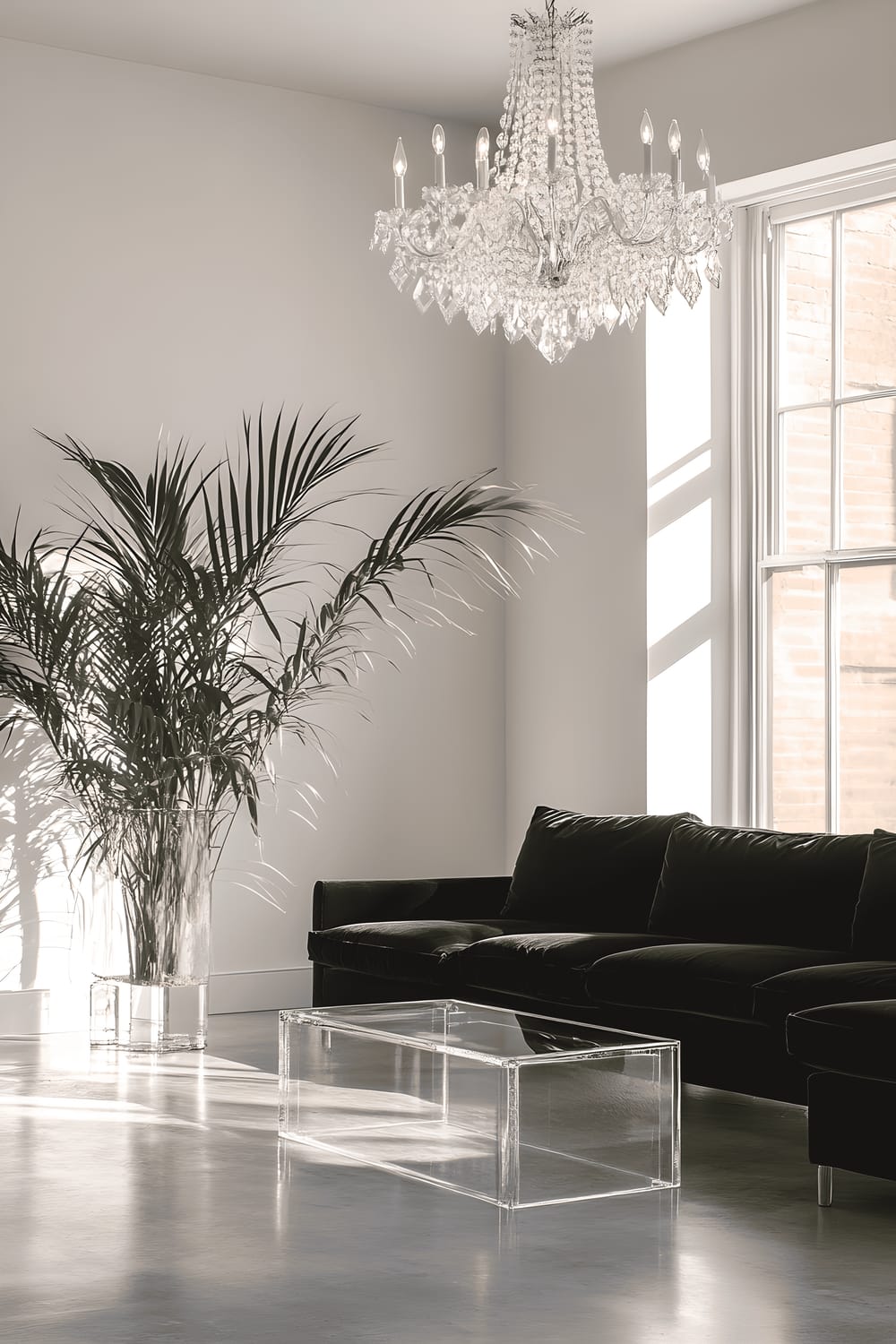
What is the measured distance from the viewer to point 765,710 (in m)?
6.52

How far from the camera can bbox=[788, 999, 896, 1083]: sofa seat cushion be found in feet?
12.2

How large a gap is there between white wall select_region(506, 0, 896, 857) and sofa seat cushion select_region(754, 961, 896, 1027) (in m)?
2.15

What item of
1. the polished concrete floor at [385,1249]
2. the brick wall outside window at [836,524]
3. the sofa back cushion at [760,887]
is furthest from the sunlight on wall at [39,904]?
the brick wall outside window at [836,524]

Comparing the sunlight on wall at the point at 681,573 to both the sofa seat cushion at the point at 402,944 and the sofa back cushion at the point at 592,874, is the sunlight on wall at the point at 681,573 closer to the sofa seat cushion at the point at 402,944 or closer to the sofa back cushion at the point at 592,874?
the sofa back cushion at the point at 592,874

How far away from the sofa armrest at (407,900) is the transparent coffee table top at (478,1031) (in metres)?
1.56

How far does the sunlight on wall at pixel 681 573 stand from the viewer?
6602 mm

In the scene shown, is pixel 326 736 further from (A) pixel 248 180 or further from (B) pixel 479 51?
(B) pixel 479 51

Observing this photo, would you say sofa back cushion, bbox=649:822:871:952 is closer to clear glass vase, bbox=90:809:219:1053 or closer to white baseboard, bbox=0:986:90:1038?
clear glass vase, bbox=90:809:219:1053

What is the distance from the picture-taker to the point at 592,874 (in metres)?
5.98

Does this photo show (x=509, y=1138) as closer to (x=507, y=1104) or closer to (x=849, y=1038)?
(x=507, y=1104)

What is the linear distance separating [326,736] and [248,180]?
7.36 feet

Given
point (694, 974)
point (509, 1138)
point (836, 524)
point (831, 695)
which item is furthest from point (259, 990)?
point (509, 1138)

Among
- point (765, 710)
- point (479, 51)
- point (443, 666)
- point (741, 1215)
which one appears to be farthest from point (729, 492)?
point (741, 1215)

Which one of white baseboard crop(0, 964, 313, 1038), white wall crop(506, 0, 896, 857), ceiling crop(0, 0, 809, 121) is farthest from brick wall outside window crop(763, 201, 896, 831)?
white baseboard crop(0, 964, 313, 1038)
